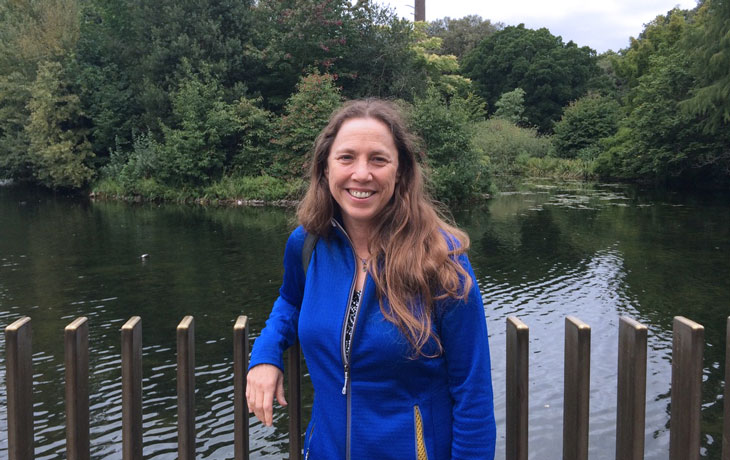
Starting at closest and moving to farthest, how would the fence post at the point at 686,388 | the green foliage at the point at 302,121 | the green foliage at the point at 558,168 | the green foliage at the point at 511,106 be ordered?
1. the fence post at the point at 686,388
2. the green foliage at the point at 302,121
3. the green foliage at the point at 558,168
4. the green foliage at the point at 511,106

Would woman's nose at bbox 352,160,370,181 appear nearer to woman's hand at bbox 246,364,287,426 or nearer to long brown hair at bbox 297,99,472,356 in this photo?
long brown hair at bbox 297,99,472,356

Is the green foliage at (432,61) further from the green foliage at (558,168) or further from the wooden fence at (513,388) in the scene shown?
the wooden fence at (513,388)

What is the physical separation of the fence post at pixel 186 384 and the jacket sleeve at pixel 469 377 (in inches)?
26.1

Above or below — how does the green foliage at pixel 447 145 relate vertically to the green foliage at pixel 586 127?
below

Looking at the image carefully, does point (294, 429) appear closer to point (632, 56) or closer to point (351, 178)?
point (351, 178)

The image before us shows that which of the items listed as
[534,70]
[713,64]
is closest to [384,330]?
[713,64]

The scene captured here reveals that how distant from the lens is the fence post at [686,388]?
63.0 inches

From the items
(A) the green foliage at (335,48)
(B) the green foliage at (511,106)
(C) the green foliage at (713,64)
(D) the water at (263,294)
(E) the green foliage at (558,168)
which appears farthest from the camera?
(B) the green foliage at (511,106)

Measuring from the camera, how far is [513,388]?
1.69 m

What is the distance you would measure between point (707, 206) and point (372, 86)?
1327cm

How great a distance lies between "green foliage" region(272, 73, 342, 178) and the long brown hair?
20774mm

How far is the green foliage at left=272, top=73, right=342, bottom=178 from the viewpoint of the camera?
893 inches

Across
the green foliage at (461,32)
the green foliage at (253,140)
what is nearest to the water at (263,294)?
the green foliage at (253,140)

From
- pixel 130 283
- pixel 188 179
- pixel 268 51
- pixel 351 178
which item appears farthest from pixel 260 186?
pixel 351 178
